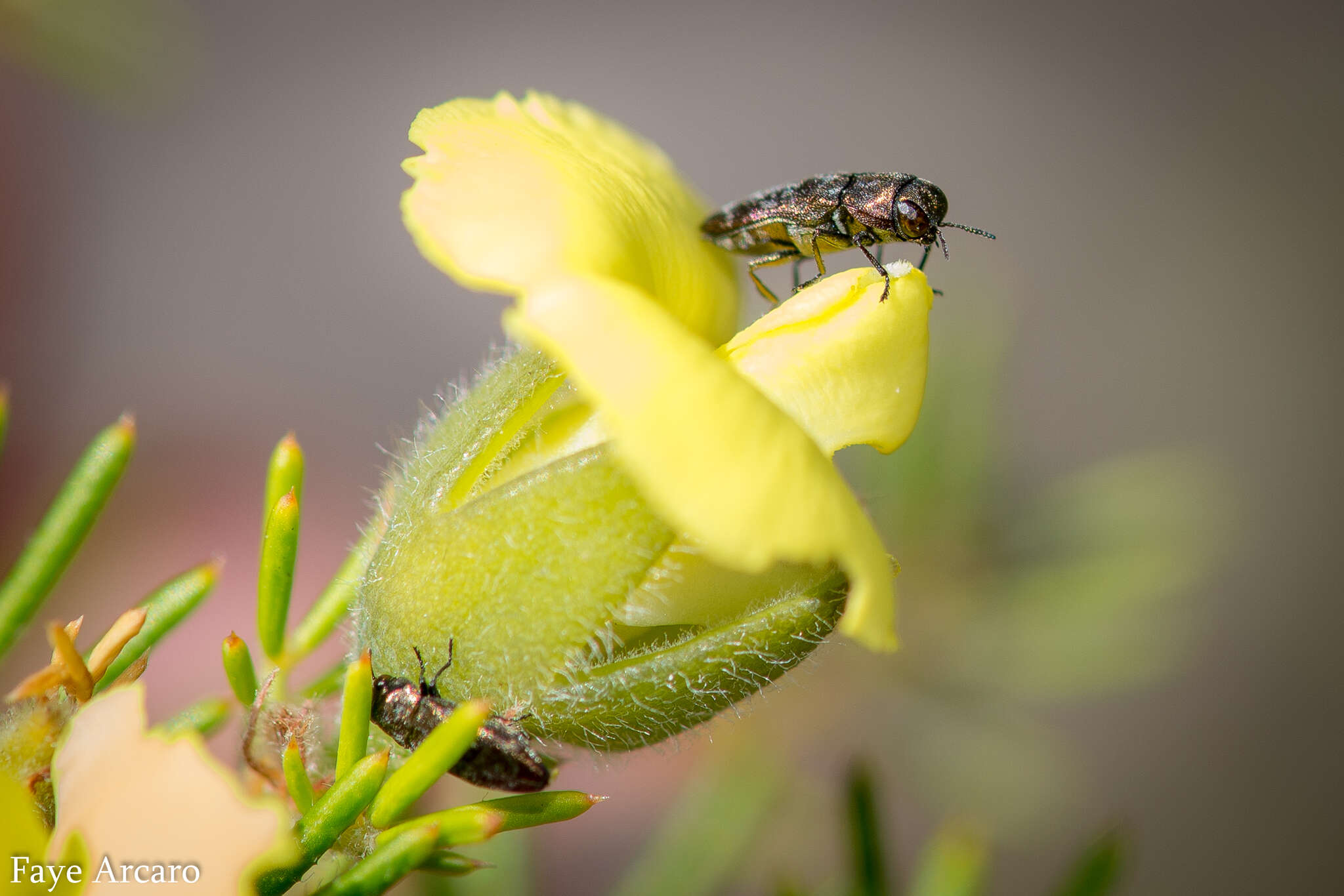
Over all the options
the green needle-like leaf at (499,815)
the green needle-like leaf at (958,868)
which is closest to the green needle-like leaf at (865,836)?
the green needle-like leaf at (958,868)

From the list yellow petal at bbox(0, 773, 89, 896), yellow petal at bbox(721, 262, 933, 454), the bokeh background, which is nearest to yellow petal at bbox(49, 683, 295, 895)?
yellow petal at bbox(0, 773, 89, 896)

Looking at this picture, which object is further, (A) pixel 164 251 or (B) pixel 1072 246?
(B) pixel 1072 246

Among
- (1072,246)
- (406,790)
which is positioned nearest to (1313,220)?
(1072,246)

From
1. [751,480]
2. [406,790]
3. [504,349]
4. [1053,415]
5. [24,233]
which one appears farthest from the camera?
[1053,415]

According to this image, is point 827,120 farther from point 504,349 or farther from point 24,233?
point 504,349

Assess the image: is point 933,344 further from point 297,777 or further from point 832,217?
point 297,777

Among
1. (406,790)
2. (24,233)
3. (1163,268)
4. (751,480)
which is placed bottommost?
(1163,268)

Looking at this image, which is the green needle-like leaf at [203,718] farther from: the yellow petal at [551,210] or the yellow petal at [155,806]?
the yellow petal at [551,210]

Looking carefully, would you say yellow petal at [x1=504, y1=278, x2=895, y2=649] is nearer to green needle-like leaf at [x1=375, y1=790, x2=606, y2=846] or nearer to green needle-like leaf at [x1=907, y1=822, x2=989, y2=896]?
green needle-like leaf at [x1=375, y1=790, x2=606, y2=846]
